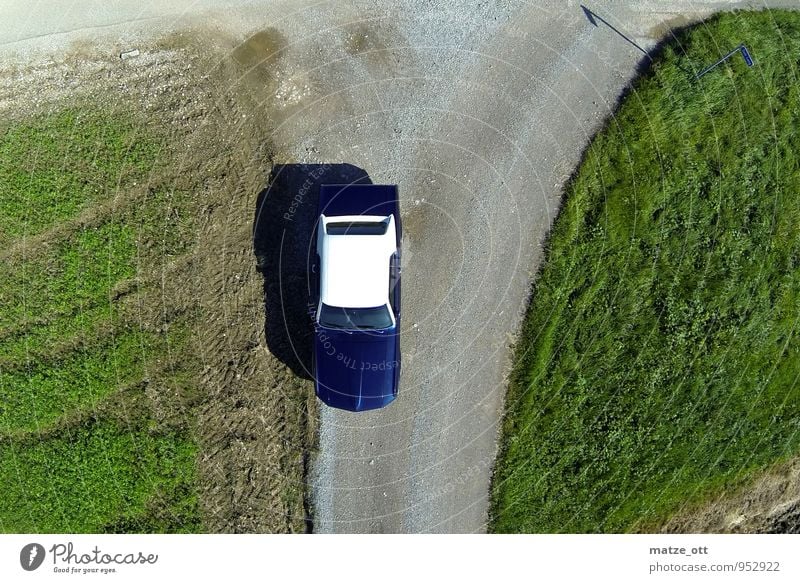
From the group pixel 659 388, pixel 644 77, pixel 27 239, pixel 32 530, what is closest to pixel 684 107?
pixel 644 77

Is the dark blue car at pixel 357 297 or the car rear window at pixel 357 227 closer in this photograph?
the dark blue car at pixel 357 297

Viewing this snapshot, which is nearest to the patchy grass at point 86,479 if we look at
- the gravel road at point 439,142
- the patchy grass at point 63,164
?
the gravel road at point 439,142

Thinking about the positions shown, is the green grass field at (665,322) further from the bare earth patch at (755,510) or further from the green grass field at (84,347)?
the green grass field at (84,347)

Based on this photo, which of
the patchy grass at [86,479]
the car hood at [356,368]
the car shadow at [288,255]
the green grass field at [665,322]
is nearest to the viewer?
the car hood at [356,368]

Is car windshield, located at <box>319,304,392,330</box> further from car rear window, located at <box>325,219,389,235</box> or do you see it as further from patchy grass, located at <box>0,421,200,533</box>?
patchy grass, located at <box>0,421,200,533</box>

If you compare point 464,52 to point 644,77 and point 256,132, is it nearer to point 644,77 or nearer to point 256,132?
point 644,77

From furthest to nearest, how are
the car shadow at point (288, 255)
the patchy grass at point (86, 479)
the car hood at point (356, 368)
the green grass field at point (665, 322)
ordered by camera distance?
the car shadow at point (288, 255) < the green grass field at point (665, 322) < the patchy grass at point (86, 479) < the car hood at point (356, 368)

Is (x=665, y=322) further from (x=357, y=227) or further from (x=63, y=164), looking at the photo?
(x=63, y=164)
